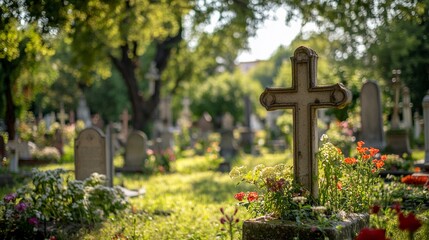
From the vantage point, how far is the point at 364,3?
10031 mm

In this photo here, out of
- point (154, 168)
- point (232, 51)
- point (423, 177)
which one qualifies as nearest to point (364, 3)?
point (423, 177)

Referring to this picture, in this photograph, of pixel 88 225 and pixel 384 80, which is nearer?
pixel 88 225

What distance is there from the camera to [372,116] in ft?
46.3

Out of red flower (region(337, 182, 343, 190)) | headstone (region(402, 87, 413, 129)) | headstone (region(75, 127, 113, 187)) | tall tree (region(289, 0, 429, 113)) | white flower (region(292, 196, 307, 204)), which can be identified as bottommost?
white flower (region(292, 196, 307, 204))

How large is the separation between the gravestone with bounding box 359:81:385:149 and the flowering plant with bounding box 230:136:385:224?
834cm

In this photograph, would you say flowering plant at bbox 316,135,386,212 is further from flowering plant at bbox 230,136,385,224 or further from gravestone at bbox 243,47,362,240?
gravestone at bbox 243,47,362,240

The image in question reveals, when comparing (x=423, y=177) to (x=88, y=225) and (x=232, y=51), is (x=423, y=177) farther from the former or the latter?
(x=232, y=51)

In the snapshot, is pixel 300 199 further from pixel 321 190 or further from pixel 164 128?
pixel 164 128

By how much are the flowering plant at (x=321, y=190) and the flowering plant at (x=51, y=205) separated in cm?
276

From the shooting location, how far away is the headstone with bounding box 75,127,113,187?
9680 mm

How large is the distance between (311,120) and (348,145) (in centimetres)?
847

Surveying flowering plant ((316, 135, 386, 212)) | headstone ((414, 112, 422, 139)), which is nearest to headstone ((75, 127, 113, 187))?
flowering plant ((316, 135, 386, 212))

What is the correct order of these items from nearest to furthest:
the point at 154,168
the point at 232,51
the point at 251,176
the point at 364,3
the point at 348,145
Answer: the point at 251,176, the point at 364,3, the point at 348,145, the point at 154,168, the point at 232,51

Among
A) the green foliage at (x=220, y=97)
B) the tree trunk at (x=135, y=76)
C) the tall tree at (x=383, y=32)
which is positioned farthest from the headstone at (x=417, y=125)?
the green foliage at (x=220, y=97)
